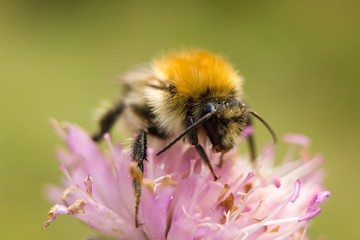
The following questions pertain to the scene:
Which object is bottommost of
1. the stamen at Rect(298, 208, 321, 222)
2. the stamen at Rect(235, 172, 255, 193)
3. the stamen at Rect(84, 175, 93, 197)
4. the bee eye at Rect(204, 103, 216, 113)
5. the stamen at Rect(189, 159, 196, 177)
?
the stamen at Rect(298, 208, 321, 222)

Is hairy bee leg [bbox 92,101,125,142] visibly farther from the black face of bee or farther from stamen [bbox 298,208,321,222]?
stamen [bbox 298,208,321,222]

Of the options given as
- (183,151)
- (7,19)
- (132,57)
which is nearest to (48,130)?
(132,57)

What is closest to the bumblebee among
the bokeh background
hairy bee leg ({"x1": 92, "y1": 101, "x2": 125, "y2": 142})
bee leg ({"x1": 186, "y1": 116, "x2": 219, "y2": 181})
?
bee leg ({"x1": 186, "y1": 116, "x2": 219, "y2": 181})

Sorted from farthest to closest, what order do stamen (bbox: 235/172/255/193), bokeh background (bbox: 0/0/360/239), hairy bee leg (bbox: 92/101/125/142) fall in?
bokeh background (bbox: 0/0/360/239) < hairy bee leg (bbox: 92/101/125/142) < stamen (bbox: 235/172/255/193)

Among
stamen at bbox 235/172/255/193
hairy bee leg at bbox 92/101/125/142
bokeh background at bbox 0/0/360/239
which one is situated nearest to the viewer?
stamen at bbox 235/172/255/193

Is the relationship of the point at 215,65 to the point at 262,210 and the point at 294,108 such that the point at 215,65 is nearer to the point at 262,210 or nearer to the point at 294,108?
the point at 262,210

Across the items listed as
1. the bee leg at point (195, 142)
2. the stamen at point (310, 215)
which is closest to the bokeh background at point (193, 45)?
the bee leg at point (195, 142)

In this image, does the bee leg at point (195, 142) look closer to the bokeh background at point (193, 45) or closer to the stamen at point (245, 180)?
the stamen at point (245, 180)
